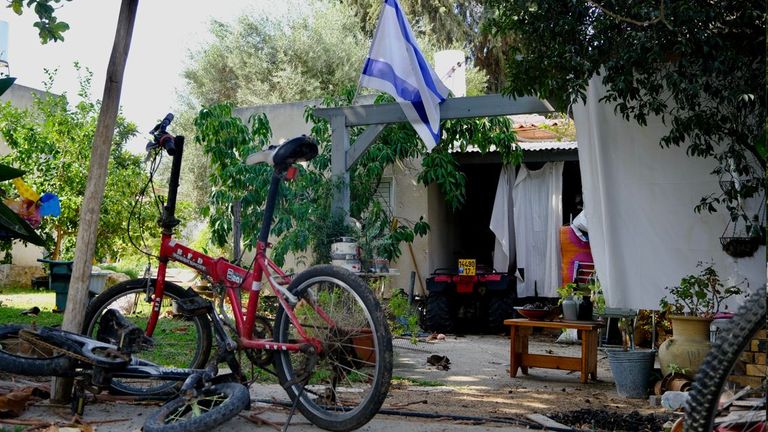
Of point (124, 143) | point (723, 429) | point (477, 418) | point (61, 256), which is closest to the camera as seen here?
point (723, 429)

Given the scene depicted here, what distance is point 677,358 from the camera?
543 centimetres

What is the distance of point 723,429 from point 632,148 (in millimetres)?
4128

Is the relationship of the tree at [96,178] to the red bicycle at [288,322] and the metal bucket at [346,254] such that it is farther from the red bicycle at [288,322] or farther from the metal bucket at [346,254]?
the metal bucket at [346,254]

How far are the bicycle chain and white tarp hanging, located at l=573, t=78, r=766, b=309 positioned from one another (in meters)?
4.27

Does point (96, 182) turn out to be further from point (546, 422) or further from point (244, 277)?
point (546, 422)

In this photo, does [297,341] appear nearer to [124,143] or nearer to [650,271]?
[650,271]

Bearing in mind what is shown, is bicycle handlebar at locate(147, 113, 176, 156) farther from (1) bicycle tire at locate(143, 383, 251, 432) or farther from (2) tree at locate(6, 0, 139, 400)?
(1) bicycle tire at locate(143, 383, 251, 432)

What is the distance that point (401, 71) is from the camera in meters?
7.46

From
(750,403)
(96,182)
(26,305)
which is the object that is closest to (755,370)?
(750,403)

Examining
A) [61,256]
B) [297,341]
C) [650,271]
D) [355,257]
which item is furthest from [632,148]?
[61,256]

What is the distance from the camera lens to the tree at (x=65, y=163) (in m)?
12.4

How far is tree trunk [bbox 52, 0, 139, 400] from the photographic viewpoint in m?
3.95

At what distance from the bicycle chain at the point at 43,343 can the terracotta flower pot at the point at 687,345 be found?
3.78 m

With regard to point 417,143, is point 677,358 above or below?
below
